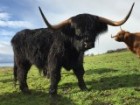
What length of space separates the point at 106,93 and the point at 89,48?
1.48 metres

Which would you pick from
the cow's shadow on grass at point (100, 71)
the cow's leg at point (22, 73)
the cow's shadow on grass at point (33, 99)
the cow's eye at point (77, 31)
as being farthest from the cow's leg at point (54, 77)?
the cow's shadow on grass at point (100, 71)

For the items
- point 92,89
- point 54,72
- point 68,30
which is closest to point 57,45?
point 68,30

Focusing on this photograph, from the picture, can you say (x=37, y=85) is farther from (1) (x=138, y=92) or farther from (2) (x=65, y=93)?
(1) (x=138, y=92)

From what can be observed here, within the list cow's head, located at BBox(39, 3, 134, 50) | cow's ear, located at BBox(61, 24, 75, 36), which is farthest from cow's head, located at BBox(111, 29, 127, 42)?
cow's ear, located at BBox(61, 24, 75, 36)

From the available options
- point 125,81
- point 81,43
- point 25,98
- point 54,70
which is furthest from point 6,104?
point 125,81

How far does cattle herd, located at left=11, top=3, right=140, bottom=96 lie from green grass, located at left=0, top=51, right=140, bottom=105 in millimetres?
447

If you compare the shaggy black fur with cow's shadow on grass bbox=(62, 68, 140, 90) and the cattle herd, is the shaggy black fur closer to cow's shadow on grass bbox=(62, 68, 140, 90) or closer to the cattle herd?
the cattle herd

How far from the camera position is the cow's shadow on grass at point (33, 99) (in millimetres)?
13164

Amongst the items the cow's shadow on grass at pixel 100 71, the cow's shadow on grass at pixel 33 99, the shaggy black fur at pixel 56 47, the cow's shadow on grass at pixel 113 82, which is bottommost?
the cow's shadow on grass at pixel 33 99

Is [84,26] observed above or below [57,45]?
above

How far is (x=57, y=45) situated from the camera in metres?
13.7

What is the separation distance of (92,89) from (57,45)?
1.75 m

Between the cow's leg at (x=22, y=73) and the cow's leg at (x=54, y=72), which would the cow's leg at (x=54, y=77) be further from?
the cow's leg at (x=22, y=73)

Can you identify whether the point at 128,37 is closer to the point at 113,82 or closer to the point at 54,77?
the point at 113,82
